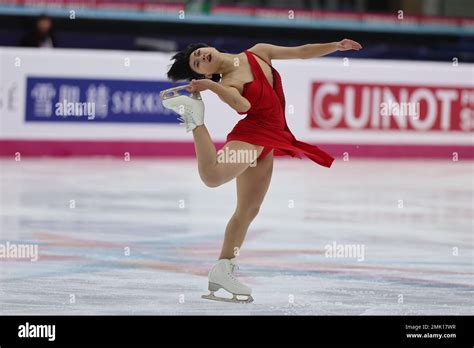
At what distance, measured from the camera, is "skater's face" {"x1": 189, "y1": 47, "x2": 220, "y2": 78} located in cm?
453

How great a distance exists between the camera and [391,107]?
44.3ft

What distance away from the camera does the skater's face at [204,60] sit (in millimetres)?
4531

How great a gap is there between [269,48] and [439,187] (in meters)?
6.41

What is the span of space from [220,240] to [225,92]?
2932 millimetres

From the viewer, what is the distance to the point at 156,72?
1295cm
